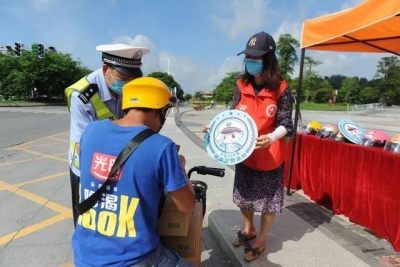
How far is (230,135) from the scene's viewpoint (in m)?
2.24

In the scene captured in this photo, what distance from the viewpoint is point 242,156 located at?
7.05 feet

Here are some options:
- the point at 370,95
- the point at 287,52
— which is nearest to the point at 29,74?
the point at 287,52

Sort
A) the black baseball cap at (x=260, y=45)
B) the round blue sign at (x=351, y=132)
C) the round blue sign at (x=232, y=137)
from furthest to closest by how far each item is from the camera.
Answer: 1. the round blue sign at (x=351, y=132)
2. the black baseball cap at (x=260, y=45)
3. the round blue sign at (x=232, y=137)

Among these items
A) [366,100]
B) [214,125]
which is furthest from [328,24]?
[366,100]

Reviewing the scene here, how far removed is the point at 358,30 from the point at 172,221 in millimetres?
3376

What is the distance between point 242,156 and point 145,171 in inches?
35.0

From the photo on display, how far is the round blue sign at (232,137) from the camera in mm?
2166

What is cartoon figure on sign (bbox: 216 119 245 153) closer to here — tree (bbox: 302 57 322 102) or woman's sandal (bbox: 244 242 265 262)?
woman's sandal (bbox: 244 242 265 262)

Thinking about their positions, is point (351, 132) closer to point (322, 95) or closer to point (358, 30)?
point (358, 30)

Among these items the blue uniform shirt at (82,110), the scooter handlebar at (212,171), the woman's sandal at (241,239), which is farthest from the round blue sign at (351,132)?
the blue uniform shirt at (82,110)

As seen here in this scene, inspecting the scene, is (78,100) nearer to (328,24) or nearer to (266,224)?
(266,224)

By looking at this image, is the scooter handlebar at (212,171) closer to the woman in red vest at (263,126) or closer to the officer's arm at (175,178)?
the woman in red vest at (263,126)

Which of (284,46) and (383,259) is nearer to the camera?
(383,259)

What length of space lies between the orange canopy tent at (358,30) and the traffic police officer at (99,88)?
2.07m
